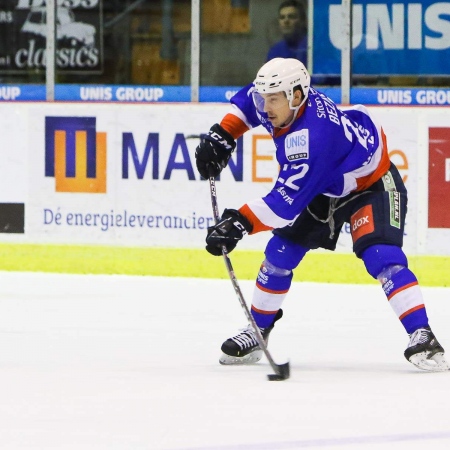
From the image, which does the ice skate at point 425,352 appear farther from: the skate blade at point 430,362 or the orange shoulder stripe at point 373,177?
the orange shoulder stripe at point 373,177

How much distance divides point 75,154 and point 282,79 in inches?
129

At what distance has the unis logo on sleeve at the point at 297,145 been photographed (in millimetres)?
4531

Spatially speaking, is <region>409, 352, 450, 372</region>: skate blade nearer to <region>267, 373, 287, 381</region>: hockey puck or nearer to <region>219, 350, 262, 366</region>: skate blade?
<region>267, 373, 287, 381</region>: hockey puck

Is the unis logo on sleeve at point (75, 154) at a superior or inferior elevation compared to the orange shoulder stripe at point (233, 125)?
inferior

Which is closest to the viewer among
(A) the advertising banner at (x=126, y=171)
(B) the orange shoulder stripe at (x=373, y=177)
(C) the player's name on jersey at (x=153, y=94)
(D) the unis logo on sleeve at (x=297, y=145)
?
(D) the unis logo on sleeve at (x=297, y=145)

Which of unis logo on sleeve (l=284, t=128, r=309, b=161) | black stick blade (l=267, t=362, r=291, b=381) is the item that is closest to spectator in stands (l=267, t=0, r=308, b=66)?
unis logo on sleeve (l=284, t=128, r=309, b=161)

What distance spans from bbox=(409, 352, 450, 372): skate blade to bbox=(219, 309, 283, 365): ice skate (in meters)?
0.64

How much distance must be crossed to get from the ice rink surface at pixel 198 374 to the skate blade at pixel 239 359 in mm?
50

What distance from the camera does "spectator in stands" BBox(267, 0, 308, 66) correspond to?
25.3ft

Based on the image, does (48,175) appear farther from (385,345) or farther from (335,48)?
(385,345)

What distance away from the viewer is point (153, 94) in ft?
25.9

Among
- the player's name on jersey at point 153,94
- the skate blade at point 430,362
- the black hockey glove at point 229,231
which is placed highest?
the player's name on jersey at point 153,94

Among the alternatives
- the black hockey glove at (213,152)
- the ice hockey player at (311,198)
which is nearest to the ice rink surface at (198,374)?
the ice hockey player at (311,198)

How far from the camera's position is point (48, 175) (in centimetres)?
775
